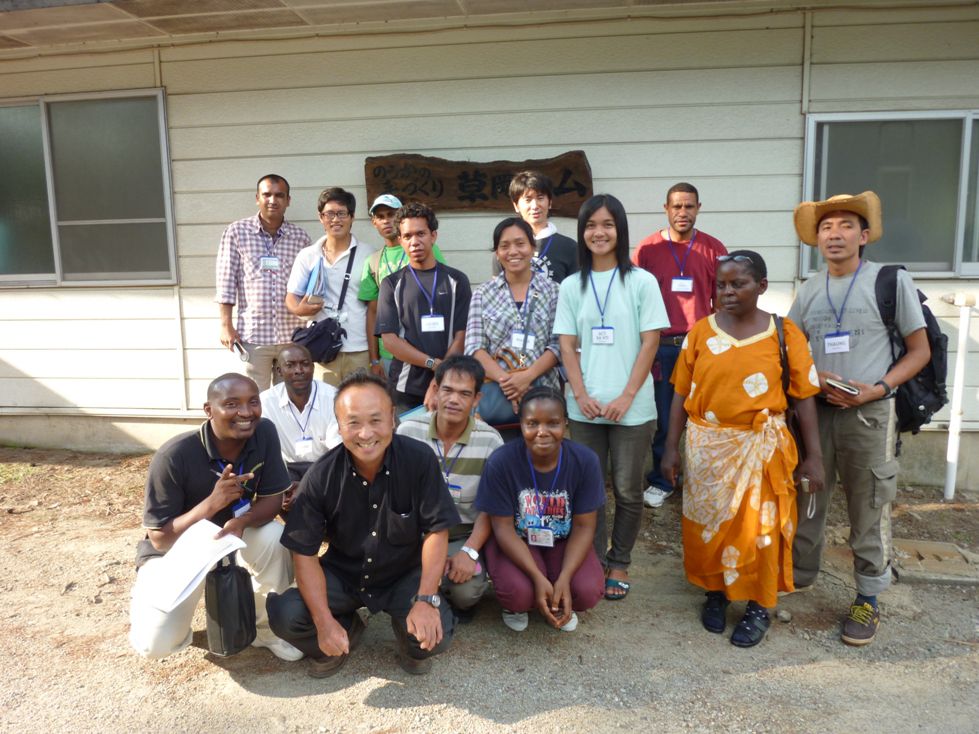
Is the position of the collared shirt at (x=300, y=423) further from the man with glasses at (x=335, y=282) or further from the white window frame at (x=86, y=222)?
the white window frame at (x=86, y=222)

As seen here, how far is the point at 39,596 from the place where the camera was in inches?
134

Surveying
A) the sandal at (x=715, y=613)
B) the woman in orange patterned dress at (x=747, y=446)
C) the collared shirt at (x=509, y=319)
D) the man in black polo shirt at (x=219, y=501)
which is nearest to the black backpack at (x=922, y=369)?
the woman in orange patterned dress at (x=747, y=446)

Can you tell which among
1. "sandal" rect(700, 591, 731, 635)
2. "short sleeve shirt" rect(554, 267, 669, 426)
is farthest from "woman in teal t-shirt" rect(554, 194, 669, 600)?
"sandal" rect(700, 591, 731, 635)

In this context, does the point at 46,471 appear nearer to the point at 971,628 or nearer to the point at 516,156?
the point at 516,156

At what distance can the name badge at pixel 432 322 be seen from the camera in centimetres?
377

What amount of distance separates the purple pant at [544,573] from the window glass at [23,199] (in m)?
4.66

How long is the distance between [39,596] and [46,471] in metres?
2.19

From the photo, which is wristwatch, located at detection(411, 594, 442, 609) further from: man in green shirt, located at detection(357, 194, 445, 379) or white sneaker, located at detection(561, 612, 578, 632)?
man in green shirt, located at detection(357, 194, 445, 379)

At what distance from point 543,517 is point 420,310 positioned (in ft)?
4.41

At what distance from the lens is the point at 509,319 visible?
137 inches

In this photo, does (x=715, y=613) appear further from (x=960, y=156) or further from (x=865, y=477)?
(x=960, y=156)

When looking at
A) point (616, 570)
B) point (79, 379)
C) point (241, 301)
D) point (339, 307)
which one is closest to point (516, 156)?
point (339, 307)

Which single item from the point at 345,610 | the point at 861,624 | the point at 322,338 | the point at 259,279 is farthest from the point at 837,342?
the point at 259,279

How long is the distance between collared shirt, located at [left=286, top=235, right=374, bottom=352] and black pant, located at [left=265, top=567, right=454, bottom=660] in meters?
1.87
